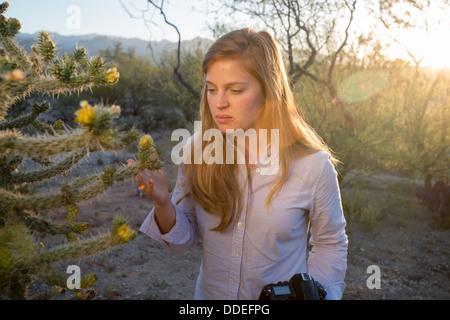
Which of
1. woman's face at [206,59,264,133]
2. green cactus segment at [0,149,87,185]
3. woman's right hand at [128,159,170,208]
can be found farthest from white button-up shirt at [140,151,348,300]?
green cactus segment at [0,149,87,185]

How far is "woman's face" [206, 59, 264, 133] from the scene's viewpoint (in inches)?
72.8

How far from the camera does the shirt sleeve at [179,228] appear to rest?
177cm

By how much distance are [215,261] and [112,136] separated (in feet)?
3.66

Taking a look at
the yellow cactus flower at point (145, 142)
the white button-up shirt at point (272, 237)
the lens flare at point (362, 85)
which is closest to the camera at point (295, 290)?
the white button-up shirt at point (272, 237)

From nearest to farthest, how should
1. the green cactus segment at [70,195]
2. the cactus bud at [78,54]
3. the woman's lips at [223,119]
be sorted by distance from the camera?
the green cactus segment at [70,195], the cactus bud at [78,54], the woman's lips at [223,119]

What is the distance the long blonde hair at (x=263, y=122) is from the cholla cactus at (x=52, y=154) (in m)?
0.74

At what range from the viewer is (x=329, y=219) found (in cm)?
188

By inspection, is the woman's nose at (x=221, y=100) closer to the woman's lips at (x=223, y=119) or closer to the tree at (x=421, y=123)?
the woman's lips at (x=223, y=119)

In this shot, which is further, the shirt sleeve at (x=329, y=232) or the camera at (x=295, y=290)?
the shirt sleeve at (x=329, y=232)

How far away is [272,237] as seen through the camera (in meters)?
1.81

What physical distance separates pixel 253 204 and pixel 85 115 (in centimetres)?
115

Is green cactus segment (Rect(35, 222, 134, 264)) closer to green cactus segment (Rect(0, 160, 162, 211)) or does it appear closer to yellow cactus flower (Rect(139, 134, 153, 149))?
green cactus segment (Rect(0, 160, 162, 211))

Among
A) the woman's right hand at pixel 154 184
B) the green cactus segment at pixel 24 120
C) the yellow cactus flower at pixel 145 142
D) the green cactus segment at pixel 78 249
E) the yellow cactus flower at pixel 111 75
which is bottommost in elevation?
the green cactus segment at pixel 78 249
